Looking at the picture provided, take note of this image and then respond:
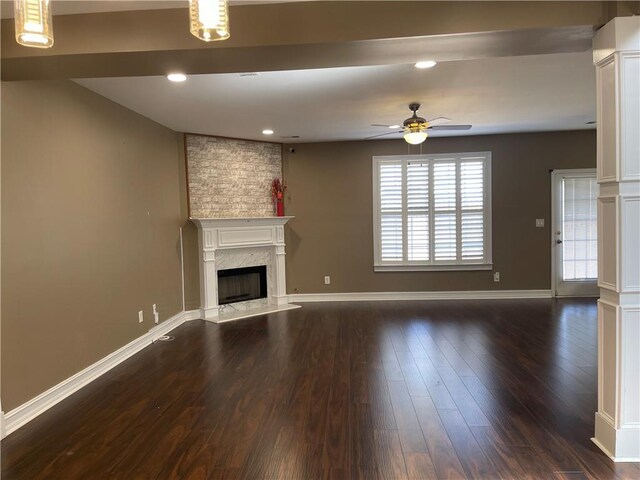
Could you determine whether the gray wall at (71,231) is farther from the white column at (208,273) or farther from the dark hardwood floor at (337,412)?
the white column at (208,273)

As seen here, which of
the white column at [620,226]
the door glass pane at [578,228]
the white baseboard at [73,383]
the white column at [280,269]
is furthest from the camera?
the white column at [280,269]

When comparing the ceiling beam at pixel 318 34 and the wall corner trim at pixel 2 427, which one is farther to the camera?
the wall corner trim at pixel 2 427

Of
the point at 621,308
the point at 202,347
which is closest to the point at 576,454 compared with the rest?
the point at 621,308

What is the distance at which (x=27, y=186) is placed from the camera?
9.70 ft

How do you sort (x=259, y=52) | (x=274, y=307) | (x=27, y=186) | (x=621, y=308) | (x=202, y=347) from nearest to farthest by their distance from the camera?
(x=621, y=308) < (x=259, y=52) < (x=27, y=186) < (x=202, y=347) < (x=274, y=307)

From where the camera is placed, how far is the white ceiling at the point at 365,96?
3539 millimetres

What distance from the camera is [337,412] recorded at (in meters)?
2.91

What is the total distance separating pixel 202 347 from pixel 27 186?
235cm

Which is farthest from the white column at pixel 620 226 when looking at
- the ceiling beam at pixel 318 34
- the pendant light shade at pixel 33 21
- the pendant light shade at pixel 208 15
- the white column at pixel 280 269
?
the white column at pixel 280 269

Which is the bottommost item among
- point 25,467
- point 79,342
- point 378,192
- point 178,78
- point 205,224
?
point 25,467

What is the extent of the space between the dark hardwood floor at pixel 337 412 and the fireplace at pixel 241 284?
1489 mm

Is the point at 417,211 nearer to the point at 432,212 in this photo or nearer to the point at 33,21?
the point at 432,212

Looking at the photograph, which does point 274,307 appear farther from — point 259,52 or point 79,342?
point 259,52

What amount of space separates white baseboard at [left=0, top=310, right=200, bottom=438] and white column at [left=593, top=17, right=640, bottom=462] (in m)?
3.72
